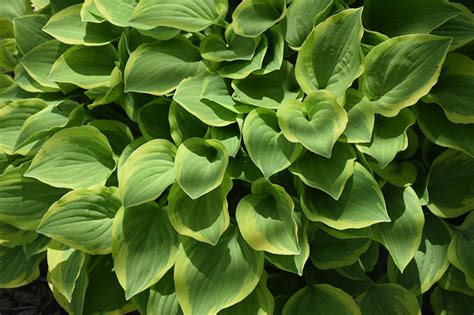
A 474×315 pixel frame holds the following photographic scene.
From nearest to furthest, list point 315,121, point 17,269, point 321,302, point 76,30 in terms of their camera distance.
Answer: point 315,121 < point 321,302 < point 76,30 < point 17,269

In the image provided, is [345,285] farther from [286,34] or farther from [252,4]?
[252,4]

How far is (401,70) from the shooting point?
1587 millimetres

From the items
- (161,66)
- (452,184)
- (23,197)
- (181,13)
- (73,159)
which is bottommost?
(452,184)

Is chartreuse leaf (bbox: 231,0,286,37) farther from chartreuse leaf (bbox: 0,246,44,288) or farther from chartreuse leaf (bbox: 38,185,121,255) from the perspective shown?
chartreuse leaf (bbox: 0,246,44,288)

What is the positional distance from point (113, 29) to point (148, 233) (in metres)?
0.72

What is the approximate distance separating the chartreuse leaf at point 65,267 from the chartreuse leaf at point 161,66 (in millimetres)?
559

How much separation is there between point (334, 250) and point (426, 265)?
0.31 m

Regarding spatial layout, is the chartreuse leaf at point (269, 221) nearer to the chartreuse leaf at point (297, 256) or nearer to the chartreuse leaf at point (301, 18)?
the chartreuse leaf at point (297, 256)

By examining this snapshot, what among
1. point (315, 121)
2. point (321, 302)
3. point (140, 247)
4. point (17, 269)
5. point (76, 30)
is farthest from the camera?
point (17, 269)

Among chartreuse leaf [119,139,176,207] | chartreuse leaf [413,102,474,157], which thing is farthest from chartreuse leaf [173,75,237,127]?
chartreuse leaf [413,102,474,157]

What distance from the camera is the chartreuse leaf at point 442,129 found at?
1.69 metres

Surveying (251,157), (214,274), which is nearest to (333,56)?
(251,157)

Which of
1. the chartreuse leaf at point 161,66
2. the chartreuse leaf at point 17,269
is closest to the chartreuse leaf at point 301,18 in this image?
the chartreuse leaf at point 161,66

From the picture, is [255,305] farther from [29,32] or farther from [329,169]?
[29,32]
